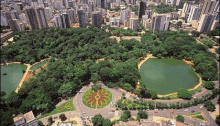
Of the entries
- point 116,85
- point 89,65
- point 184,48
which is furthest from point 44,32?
point 184,48

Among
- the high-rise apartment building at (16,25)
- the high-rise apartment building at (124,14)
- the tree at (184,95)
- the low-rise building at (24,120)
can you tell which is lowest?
the tree at (184,95)

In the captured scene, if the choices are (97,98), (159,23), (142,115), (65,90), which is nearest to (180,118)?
(142,115)

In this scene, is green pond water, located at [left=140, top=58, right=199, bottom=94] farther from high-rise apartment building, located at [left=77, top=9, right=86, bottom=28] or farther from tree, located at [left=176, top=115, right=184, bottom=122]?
high-rise apartment building, located at [left=77, top=9, right=86, bottom=28]

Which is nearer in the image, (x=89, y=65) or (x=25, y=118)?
(x=25, y=118)

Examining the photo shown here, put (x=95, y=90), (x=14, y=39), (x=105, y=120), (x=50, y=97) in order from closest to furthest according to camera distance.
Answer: (x=105, y=120) < (x=50, y=97) < (x=95, y=90) < (x=14, y=39)

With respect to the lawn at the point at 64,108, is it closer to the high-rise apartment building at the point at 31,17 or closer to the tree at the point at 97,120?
the tree at the point at 97,120

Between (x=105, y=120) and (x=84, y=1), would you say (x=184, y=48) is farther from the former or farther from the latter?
(x=84, y=1)

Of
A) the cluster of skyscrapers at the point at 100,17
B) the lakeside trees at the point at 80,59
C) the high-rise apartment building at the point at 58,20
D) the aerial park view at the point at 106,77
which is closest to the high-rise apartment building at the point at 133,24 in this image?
the cluster of skyscrapers at the point at 100,17
